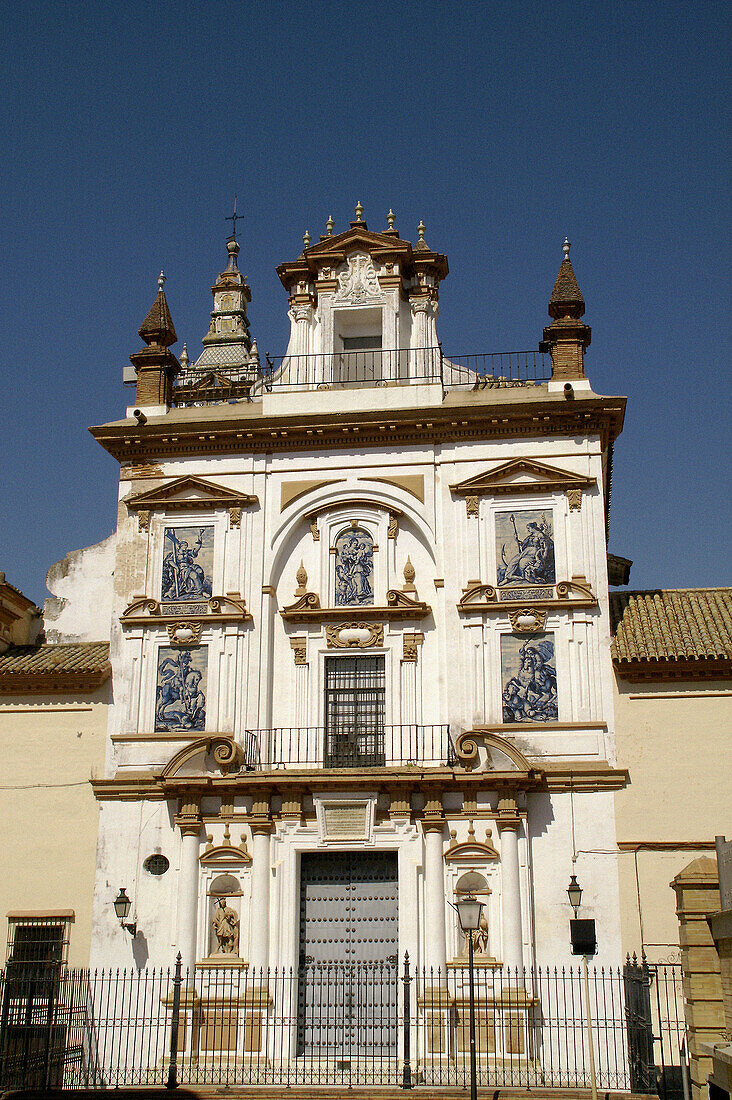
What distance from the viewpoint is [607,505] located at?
26172 mm

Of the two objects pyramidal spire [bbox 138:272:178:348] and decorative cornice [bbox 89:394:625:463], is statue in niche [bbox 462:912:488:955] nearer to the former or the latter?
decorative cornice [bbox 89:394:625:463]

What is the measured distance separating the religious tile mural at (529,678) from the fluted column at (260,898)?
4515 mm

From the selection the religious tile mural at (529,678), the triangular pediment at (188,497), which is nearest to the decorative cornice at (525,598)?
the religious tile mural at (529,678)

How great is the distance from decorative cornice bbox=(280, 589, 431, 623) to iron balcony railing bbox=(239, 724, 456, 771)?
1934 mm

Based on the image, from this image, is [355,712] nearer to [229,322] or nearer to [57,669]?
[57,669]

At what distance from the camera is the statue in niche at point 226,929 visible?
793 inches

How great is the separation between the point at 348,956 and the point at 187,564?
751 centimetres

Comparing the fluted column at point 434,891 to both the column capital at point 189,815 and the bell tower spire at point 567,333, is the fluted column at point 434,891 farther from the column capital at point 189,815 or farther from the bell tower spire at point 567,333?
the bell tower spire at point 567,333

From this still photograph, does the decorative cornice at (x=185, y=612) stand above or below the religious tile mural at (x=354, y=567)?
below

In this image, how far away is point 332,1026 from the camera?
771 inches

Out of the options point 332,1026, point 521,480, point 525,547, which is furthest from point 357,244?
point 332,1026

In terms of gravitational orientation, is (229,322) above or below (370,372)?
above

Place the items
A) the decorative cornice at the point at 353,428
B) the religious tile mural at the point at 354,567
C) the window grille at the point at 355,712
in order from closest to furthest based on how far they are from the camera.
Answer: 1. the window grille at the point at 355,712
2. the religious tile mural at the point at 354,567
3. the decorative cornice at the point at 353,428

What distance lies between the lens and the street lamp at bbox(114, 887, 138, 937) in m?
20.2
